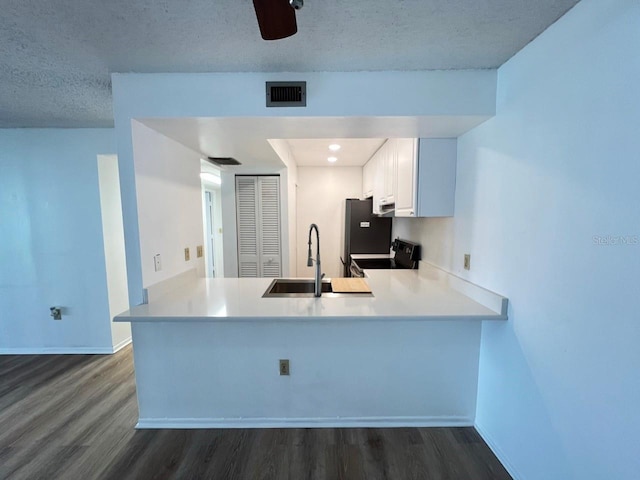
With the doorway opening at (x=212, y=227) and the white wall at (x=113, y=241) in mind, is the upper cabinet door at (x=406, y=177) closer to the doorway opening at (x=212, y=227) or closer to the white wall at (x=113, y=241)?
the white wall at (x=113, y=241)

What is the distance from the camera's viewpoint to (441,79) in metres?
1.49

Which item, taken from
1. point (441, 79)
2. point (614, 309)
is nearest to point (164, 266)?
point (441, 79)

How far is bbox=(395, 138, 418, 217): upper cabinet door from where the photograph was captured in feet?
6.48

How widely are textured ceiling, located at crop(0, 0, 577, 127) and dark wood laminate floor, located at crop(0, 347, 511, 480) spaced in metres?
2.30

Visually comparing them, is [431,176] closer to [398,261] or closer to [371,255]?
[398,261]

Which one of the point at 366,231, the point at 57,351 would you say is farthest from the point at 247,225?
the point at 57,351

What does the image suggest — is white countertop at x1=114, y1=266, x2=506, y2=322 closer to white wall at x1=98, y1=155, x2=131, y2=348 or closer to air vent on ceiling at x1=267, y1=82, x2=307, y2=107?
air vent on ceiling at x1=267, y1=82, x2=307, y2=107

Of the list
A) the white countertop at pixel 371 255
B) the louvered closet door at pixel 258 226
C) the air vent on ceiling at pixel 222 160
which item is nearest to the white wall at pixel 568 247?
the white countertop at pixel 371 255

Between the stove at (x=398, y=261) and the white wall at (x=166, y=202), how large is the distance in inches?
71.1

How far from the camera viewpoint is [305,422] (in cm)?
175

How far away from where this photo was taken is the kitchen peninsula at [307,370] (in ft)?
5.59

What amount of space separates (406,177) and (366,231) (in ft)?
5.57

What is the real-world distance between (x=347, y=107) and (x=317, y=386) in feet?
5.99

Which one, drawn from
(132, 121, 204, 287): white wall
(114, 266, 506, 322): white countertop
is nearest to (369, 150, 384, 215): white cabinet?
(114, 266, 506, 322): white countertop
